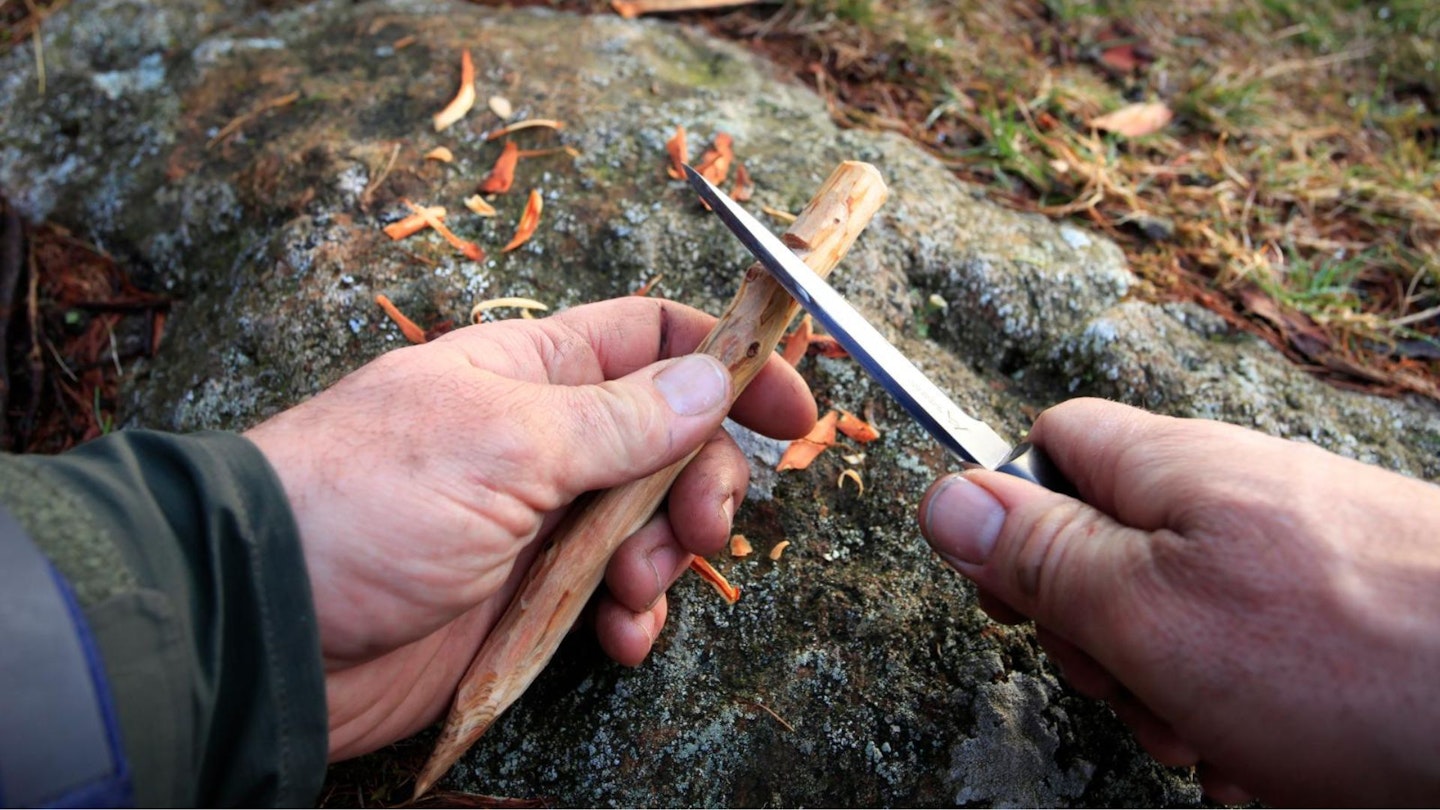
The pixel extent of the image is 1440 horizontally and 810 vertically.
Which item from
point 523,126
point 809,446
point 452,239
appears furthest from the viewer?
point 523,126

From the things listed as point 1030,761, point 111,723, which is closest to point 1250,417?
point 1030,761

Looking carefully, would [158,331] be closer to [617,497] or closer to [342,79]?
[342,79]

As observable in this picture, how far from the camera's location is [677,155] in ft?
9.27

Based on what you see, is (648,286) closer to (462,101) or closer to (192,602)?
(462,101)

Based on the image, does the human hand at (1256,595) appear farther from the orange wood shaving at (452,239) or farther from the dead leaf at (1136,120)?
the dead leaf at (1136,120)

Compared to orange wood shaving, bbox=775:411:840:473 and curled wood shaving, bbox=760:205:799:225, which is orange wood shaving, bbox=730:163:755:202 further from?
orange wood shaving, bbox=775:411:840:473

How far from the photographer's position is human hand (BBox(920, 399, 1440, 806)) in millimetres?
1313

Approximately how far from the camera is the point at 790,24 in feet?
11.7

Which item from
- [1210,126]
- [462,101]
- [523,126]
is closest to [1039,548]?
[523,126]

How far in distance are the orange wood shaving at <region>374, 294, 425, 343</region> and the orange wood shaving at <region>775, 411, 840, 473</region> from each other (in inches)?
37.9

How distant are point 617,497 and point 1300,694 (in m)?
1.19

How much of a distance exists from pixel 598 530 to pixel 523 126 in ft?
5.01

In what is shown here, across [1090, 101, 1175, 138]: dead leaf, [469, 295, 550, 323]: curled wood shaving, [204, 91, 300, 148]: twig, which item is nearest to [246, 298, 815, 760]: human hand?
[469, 295, 550, 323]: curled wood shaving

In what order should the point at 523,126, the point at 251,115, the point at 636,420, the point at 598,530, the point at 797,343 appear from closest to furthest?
the point at 636,420
the point at 598,530
the point at 797,343
the point at 523,126
the point at 251,115
